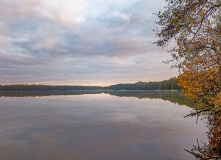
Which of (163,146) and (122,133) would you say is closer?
(163,146)

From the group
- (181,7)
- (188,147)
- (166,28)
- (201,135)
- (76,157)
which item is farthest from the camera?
(201,135)

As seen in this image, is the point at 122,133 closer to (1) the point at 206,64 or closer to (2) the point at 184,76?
(2) the point at 184,76

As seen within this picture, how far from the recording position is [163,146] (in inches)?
506

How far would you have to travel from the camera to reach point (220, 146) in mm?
10938

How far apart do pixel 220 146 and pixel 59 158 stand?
459 inches

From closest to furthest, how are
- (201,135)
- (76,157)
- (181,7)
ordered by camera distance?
(181,7) → (76,157) → (201,135)

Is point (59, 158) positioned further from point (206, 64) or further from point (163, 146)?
point (206, 64)

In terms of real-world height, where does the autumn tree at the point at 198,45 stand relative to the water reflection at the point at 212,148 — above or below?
above

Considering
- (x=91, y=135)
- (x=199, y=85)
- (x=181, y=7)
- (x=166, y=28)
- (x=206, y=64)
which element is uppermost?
(x=181, y=7)

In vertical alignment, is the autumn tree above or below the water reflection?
above

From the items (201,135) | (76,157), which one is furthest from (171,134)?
(76,157)

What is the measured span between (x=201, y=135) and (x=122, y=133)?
831 cm

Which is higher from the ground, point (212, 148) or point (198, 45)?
point (198, 45)

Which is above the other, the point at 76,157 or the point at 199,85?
the point at 199,85
